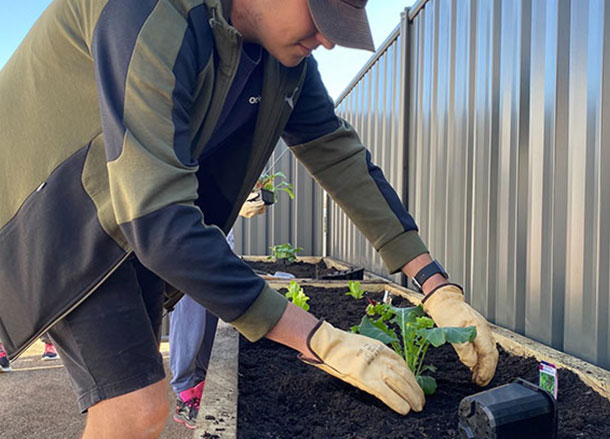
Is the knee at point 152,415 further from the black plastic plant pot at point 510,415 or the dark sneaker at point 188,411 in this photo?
the dark sneaker at point 188,411

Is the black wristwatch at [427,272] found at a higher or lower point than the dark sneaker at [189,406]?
higher

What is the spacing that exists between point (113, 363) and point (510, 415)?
1015 millimetres

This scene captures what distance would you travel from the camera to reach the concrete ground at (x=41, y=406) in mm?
3604

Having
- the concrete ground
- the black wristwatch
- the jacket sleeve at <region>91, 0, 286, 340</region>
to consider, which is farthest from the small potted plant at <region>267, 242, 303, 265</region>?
the jacket sleeve at <region>91, 0, 286, 340</region>

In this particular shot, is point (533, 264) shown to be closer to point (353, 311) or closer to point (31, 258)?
point (353, 311)

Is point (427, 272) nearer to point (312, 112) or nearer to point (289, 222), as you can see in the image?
point (312, 112)

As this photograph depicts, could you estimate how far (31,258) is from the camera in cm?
133

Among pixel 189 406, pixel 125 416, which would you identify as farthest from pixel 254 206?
pixel 125 416

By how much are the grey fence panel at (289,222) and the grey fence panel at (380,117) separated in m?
1.08

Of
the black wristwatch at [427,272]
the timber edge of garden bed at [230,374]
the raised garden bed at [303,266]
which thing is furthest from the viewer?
the raised garden bed at [303,266]

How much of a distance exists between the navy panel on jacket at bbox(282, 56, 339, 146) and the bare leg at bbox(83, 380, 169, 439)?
3.90ft

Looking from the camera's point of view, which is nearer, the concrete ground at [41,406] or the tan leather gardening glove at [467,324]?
the tan leather gardening glove at [467,324]

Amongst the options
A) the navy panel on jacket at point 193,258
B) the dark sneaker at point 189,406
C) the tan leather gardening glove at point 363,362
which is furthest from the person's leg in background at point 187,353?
the navy panel on jacket at point 193,258

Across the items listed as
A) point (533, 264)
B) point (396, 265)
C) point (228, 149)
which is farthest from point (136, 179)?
point (533, 264)
